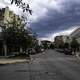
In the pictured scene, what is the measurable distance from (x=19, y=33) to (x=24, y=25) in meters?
4.69

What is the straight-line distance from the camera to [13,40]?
66250mm

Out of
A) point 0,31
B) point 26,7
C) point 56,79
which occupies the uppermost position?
point 0,31

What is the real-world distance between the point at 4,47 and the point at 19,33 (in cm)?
563

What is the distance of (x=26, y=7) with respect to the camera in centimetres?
823

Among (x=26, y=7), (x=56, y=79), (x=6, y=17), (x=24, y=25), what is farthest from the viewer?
(x=6, y=17)

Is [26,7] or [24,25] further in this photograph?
[24,25]

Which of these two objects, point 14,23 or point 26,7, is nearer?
point 26,7

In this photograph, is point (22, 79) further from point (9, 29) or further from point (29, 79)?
point (9, 29)

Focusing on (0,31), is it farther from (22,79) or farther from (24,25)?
(22,79)

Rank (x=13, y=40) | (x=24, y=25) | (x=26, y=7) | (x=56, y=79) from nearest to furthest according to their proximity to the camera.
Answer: (x=26, y=7)
(x=56, y=79)
(x=13, y=40)
(x=24, y=25)

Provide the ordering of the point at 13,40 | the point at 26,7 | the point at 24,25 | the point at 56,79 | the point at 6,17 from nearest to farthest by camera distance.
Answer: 1. the point at 26,7
2. the point at 56,79
3. the point at 13,40
4. the point at 24,25
5. the point at 6,17

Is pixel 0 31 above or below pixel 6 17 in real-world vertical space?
below

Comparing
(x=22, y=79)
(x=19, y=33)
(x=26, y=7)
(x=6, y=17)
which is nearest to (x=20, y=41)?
(x=19, y=33)

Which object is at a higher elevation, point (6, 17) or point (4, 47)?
point (6, 17)
